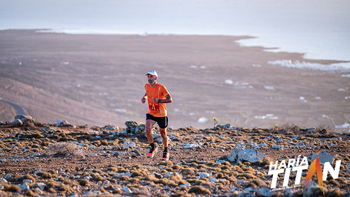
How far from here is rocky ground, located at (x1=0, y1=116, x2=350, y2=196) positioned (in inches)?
191

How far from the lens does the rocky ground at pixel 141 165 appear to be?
4.85 metres

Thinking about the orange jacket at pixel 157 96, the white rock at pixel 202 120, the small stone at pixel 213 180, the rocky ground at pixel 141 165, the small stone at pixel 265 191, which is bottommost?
the white rock at pixel 202 120

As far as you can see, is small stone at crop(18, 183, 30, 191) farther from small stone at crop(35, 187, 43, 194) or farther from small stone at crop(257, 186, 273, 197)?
small stone at crop(257, 186, 273, 197)

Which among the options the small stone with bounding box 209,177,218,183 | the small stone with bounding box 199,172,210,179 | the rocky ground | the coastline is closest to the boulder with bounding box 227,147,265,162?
the rocky ground

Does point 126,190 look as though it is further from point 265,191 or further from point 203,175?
point 265,191

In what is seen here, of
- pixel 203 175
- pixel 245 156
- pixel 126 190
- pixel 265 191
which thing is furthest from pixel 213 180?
pixel 245 156

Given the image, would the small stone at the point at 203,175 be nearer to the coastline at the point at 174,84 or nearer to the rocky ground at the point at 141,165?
the rocky ground at the point at 141,165

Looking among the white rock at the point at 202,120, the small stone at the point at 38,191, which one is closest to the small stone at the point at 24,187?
the small stone at the point at 38,191

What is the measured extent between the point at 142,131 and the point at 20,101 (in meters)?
27.6

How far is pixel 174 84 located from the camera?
154ft

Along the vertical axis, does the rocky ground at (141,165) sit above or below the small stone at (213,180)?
below

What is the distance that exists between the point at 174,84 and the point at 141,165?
40.6 m

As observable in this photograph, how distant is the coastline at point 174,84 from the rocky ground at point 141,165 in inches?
800

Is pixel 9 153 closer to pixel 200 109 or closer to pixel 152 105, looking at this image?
pixel 152 105
